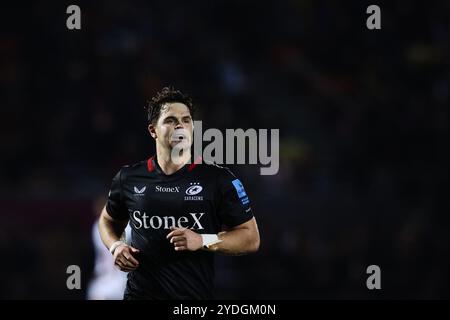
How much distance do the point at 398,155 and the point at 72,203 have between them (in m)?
4.40

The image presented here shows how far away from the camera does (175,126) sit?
542 cm

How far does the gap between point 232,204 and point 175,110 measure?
2.27 feet

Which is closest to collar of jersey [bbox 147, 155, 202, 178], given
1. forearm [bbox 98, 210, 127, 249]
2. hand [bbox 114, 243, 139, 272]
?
forearm [bbox 98, 210, 127, 249]

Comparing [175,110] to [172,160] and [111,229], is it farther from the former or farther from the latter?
[111,229]

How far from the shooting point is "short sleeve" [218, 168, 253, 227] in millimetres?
5371

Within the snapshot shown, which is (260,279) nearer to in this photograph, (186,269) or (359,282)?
(359,282)

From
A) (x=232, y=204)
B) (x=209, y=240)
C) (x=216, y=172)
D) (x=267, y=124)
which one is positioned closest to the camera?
(x=209, y=240)

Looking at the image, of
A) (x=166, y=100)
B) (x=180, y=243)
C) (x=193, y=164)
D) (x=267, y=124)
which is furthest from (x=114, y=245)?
(x=267, y=124)

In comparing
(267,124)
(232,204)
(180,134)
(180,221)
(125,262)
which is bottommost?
(125,262)

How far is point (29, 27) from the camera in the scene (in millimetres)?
13242

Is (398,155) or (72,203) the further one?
(398,155)

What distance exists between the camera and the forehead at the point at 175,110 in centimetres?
544

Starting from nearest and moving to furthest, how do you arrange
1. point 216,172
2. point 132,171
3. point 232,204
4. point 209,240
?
1. point 209,240
2. point 232,204
3. point 216,172
4. point 132,171
